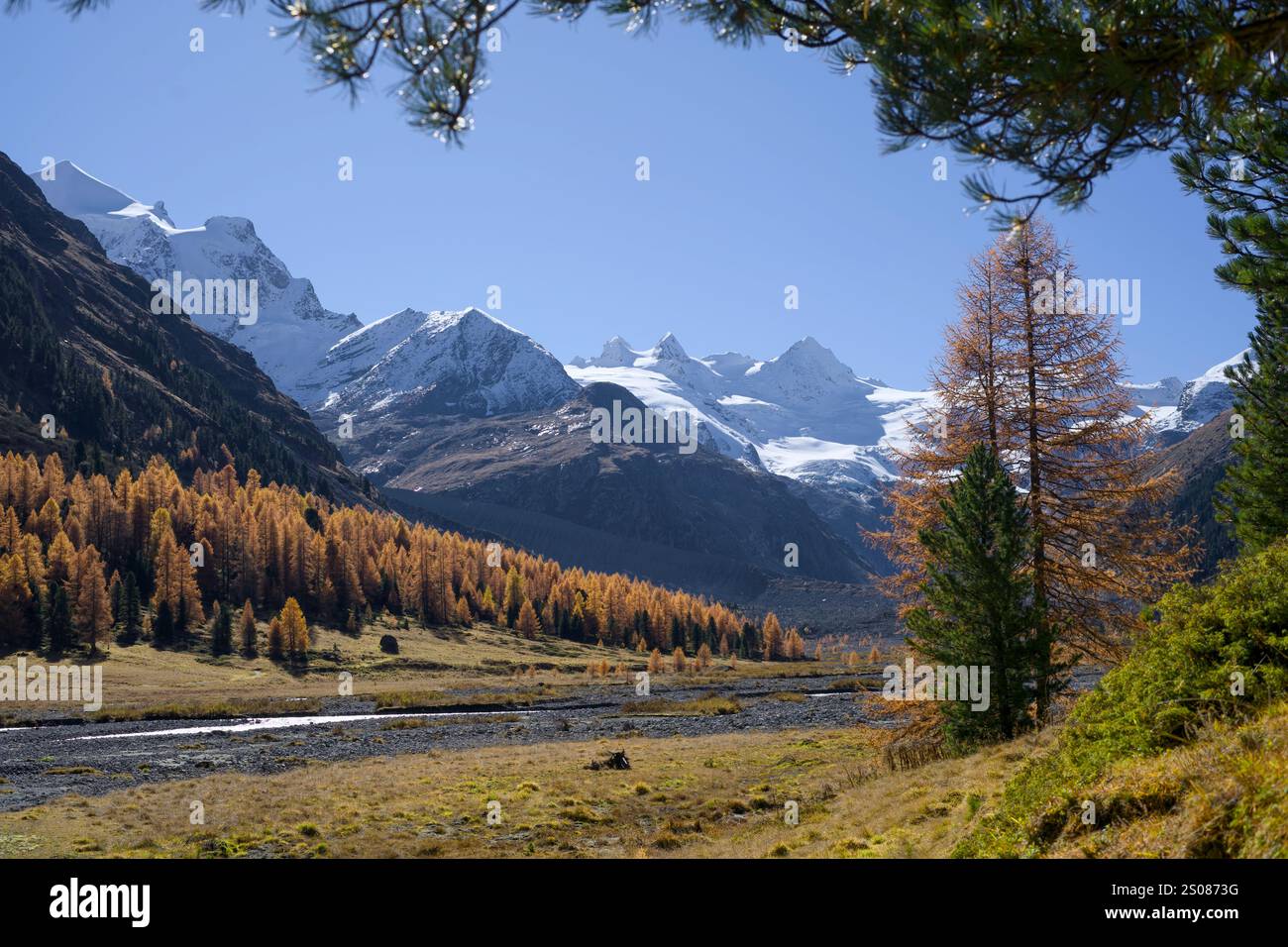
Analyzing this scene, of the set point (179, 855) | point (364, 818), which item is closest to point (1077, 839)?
point (179, 855)

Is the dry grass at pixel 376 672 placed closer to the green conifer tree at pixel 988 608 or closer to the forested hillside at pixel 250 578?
the forested hillside at pixel 250 578

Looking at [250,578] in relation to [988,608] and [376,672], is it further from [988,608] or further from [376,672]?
[988,608]

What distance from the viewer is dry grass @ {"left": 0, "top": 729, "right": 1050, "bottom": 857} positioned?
629 inches

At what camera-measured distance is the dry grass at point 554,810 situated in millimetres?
15969

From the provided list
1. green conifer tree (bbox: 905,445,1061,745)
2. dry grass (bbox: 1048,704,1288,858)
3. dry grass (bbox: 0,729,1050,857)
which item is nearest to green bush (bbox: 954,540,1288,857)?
dry grass (bbox: 1048,704,1288,858)

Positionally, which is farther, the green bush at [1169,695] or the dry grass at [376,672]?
the dry grass at [376,672]

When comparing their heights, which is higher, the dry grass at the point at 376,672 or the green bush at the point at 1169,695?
the green bush at the point at 1169,695

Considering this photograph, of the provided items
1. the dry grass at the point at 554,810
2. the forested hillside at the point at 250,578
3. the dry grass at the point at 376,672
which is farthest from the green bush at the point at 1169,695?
the forested hillside at the point at 250,578

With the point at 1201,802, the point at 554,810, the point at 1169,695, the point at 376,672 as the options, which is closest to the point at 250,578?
the point at 376,672

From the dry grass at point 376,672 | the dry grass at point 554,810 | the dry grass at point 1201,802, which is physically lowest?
the dry grass at point 376,672

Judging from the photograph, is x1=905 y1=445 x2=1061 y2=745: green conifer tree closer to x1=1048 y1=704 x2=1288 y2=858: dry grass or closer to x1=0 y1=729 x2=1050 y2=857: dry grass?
x1=0 y1=729 x2=1050 y2=857: dry grass

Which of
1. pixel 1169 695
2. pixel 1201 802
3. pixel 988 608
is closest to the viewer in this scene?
pixel 1201 802

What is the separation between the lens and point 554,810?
24.9 metres
